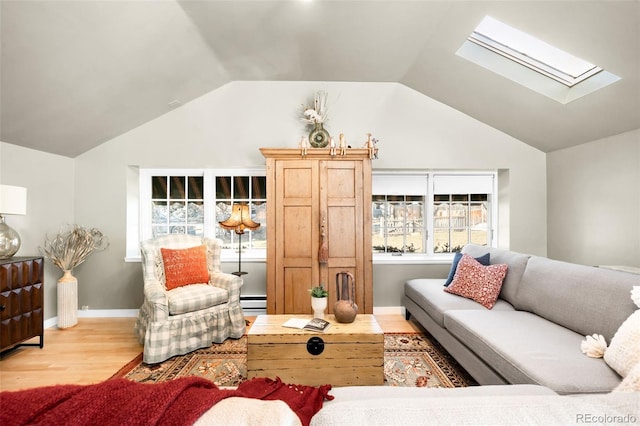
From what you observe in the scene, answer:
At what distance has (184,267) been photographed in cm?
307

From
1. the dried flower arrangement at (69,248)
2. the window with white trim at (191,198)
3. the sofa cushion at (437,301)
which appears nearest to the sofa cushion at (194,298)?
the window with white trim at (191,198)

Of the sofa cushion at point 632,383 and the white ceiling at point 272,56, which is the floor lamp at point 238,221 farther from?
the sofa cushion at point 632,383

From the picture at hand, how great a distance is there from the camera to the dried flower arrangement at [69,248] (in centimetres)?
324

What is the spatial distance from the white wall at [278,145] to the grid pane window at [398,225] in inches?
12.7

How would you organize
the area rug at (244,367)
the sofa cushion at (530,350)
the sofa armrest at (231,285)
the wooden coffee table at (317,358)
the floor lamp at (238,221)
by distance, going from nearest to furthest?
the sofa cushion at (530,350)
the wooden coffee table at (317,358)
the area rug at (244,367)
the sofa armrest at (231,285)
the floor lamp at (238,221)

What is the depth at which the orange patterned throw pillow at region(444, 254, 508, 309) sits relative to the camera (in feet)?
8.64

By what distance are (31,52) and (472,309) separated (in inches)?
153

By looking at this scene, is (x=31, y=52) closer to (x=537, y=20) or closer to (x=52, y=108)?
(x=52, y=108)

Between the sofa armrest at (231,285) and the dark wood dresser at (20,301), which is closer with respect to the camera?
the dark wood dresser at (20,301)

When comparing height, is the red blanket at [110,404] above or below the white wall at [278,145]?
below

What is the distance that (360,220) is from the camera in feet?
10.5

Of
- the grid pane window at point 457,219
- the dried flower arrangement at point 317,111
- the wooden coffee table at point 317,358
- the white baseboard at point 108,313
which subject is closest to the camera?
the wooden coffee table at point 317,358

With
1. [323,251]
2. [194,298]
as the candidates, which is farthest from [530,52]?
[194,298]

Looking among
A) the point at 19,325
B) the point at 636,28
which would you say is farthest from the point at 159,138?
the point at 636,28
